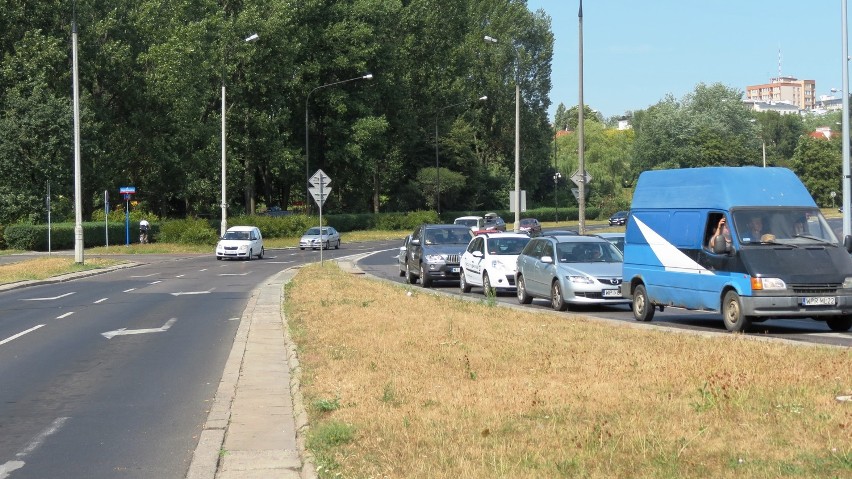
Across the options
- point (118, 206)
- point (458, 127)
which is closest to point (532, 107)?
point (458, 127)

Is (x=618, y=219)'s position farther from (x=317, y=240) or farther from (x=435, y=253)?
(x=435, y=253)

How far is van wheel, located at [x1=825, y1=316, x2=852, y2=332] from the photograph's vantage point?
17.9m

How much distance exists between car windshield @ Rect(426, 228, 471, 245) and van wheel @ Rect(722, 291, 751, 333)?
16.3 meters

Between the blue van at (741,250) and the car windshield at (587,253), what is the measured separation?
372cm

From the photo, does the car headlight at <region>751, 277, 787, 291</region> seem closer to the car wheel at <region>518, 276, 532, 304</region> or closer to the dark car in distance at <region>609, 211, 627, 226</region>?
the car wheel at <region>518, 276, 532, 304</region>

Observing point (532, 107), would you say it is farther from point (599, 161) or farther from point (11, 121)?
point (11, 121)

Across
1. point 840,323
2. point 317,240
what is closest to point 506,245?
point 840,323

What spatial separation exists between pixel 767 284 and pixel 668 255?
257cm

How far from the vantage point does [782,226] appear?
58.3 feet

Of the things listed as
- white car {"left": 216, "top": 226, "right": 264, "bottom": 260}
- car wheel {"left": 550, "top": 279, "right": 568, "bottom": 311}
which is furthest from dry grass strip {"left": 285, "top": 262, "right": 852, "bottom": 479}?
white car {"left": 216, "top": 226, "right": 264, "bottom": 260}

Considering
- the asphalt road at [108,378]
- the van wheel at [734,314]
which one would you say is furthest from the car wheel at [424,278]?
the van wheel at [734,314]

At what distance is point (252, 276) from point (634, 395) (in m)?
29.8

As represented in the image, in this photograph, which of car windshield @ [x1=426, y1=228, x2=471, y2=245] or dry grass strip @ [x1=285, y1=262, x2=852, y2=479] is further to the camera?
car windshield @ [x1=426, y1=228, x2=471, y2=245]

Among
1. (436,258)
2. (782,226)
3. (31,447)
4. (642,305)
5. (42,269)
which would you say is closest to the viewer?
(31,447)
